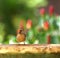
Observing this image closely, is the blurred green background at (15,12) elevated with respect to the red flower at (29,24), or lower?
elevated

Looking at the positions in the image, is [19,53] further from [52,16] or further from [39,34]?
[52,16]

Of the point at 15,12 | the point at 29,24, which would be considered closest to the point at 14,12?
the point at 15,12

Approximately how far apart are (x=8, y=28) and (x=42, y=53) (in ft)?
4.39

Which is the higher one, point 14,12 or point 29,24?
point 14,12

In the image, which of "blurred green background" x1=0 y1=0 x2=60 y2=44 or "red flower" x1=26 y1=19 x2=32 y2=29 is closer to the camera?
"red flower" x1=26 y1=19 x2=32 y2=29

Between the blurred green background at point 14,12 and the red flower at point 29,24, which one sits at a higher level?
the blurred green background at point 14,12

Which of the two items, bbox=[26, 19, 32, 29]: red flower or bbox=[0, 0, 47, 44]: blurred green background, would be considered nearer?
bbox=[26, 19, 32, 29]: red flower

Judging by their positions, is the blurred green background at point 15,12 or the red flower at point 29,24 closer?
the red flower at point 29,24

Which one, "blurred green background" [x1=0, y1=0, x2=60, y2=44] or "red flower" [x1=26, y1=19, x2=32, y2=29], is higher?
"blurred green background" [x1=0, y1=0, x2=60, y2=44]

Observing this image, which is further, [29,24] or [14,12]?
[14,12]

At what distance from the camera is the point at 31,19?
84.7 inches

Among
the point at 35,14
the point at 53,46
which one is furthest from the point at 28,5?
the point at 53,46

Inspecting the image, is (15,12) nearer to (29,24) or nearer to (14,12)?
Result: (14,12)

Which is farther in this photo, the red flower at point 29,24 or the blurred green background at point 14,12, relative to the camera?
the blurred green background at point 14,12
